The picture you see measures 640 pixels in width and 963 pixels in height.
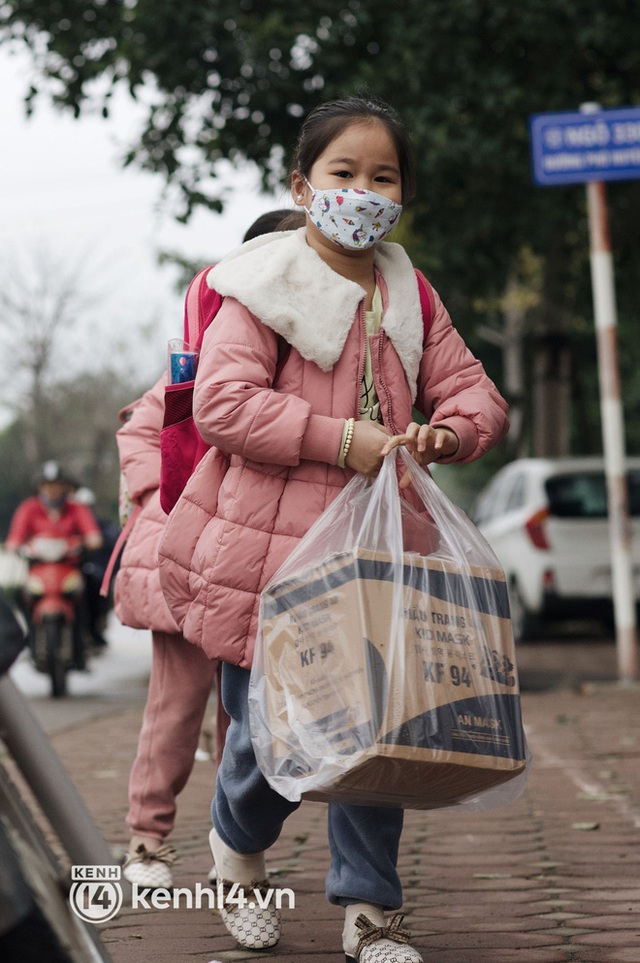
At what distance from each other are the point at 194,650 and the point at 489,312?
12.2m

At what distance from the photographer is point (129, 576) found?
4.46m

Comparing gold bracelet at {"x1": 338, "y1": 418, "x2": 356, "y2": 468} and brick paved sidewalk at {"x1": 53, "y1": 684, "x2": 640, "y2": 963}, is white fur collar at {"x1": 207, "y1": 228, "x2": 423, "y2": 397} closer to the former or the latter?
gold bracelet at {"x1": 338, "y1": 418, "x2": 356, "y2": 468}

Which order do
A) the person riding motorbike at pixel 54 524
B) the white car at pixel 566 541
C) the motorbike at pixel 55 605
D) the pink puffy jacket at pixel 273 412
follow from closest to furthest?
1. the pink puffy jacket at pixel 273 412
2. the motorbike at pixel 55 605
3. the person riding motorbike at pixel 54 524
4. the white car at pixel 566 541

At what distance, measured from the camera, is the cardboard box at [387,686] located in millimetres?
2932

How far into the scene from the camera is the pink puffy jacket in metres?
3.22

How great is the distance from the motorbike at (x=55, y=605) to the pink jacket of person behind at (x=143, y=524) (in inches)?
270

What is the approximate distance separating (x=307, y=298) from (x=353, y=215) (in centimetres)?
21

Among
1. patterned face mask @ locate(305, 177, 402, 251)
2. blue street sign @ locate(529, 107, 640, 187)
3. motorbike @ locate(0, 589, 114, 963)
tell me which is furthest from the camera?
blue street sign @ locate(529, 107, 640, 187)

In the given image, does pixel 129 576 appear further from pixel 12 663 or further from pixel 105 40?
pixel 105 40

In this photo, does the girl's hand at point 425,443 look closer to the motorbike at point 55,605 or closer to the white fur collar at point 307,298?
the white fur collar at point 307,298

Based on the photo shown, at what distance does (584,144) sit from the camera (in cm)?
956

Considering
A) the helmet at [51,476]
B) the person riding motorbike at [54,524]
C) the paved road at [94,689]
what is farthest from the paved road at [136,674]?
the helmet at [51,476]

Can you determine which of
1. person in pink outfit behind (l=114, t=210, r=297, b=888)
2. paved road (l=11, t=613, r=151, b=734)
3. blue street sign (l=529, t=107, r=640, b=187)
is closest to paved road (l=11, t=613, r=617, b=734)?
paved road (l=11, t=613, r=151, b=734)

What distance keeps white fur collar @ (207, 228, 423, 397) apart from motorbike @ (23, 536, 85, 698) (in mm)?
8099
